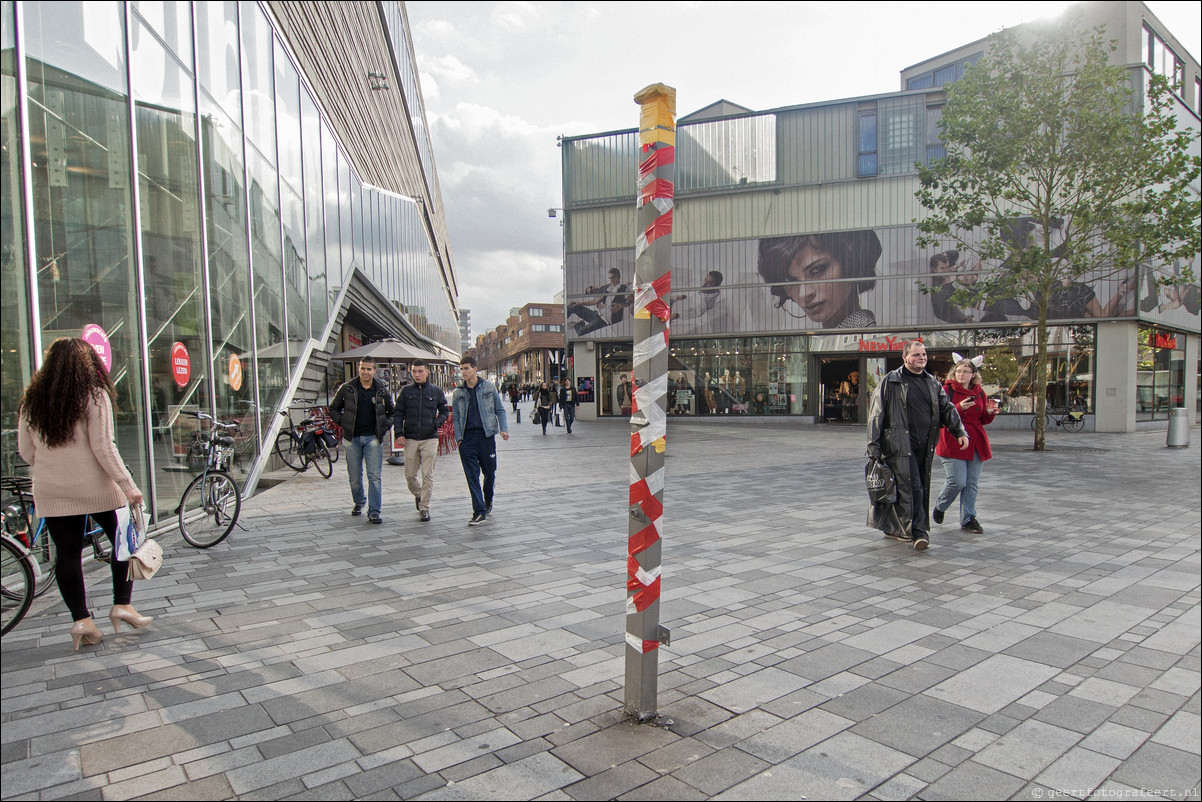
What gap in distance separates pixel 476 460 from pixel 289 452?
6451 millimetres

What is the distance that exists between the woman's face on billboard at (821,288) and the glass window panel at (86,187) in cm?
2407

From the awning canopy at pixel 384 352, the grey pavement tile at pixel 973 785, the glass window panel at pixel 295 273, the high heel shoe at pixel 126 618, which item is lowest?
the grey pavement tile at pixel 973 785

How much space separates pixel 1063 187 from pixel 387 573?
15.9 m

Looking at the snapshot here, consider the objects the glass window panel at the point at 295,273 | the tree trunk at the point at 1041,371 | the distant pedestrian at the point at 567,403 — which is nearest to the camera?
the glass window panel at the point at 295,273

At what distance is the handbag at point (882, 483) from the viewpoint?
6.49 m

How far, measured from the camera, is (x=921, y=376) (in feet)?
21.7

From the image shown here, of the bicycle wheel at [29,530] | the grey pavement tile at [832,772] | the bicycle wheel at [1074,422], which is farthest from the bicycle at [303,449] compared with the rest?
the bicycle wheel at [1074,422]

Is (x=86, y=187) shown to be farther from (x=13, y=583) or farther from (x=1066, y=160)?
(x=1066, y=160)

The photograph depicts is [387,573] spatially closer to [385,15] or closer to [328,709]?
[328,709]

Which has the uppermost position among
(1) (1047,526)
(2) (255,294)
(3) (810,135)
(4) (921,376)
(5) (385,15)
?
(5) (385,15)

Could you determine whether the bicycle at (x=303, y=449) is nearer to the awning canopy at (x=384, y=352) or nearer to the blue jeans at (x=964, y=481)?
the awning canopy at (x=384, y=352)

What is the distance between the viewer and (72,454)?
3.97 meters

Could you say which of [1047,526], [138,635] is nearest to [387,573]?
[138,635]

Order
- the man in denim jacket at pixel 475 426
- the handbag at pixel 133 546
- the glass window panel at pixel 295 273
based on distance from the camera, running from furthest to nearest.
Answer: the glass window panel at pixel 295 273 → the man in denim jacket at pixel 475 426 → the handbag at pixel 133 546
